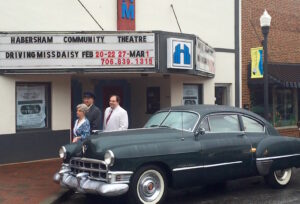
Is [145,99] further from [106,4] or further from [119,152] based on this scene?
[119,152]

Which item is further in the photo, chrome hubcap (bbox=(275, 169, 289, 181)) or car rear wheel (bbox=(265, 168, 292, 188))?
chrome hubcap (bbox=(275, 169, 289, 181))

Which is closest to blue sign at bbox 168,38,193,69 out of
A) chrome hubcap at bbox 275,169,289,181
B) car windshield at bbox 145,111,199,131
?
car windshield at bbox 145,111,199,131

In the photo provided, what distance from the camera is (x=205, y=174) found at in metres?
7.33

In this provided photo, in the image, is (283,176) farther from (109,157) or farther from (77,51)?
(77,51)

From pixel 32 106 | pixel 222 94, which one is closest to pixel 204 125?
pixel 32 106

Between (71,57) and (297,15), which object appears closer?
(71,57)

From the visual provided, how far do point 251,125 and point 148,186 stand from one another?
259 cm

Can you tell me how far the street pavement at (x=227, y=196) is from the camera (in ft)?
24.4

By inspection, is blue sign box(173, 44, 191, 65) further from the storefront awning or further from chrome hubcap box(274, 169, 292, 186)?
the storefront awning

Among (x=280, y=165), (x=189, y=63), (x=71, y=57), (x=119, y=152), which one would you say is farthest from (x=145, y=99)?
(x=119, y=152)

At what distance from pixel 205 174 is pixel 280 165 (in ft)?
5.70

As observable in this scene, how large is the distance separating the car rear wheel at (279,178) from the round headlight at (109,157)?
3.37 metres

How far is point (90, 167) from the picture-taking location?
6852 millimetres

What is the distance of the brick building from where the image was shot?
16.3m
